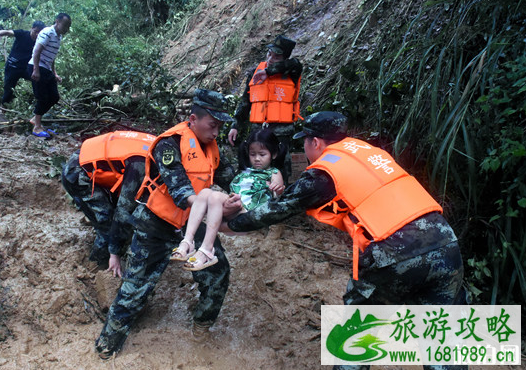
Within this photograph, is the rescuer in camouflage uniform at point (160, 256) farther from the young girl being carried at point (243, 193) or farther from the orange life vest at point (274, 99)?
the orange life vest at point (274, 99)

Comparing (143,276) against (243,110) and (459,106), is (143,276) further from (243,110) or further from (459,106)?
(459,106)

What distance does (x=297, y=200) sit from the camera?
2.28 meters

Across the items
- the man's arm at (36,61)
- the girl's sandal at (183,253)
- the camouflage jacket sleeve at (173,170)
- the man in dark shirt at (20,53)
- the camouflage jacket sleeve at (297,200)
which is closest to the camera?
the camouflage jacket sleeve at (297,200)

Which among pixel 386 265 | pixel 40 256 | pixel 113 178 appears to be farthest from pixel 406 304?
pixel 40 256

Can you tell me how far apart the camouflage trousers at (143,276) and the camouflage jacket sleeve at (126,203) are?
1.38 feet

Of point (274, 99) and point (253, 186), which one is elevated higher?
point (274, 99)

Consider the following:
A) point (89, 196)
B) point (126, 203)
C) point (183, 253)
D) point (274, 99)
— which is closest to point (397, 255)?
point (183, 253)

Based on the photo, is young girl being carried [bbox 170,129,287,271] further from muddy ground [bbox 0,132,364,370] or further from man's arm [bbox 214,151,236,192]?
muddy ground [bbox 0,132,364,370]

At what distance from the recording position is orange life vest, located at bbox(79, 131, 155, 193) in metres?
3.36

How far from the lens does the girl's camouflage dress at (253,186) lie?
298 cm

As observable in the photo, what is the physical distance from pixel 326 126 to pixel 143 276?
171 cm

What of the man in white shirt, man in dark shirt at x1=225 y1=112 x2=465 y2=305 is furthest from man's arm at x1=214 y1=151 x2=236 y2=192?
the man in white shirt

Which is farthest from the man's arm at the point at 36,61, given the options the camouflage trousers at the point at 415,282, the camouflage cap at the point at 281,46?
the camouflage trousers at the point at 415,282

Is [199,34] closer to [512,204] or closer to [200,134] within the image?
[200,134]
